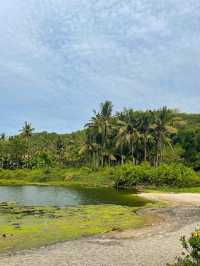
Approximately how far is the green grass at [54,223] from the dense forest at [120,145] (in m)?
62.6

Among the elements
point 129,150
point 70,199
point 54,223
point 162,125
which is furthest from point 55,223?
point 129,150

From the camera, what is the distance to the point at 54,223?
35.9 meters

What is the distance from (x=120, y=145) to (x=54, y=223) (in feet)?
263

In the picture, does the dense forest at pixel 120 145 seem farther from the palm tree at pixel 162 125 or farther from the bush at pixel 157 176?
the bush at pixel 157 176

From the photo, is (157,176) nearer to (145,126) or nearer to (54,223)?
(145,126)

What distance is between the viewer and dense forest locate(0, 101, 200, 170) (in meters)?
110

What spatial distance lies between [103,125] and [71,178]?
16.0 meters

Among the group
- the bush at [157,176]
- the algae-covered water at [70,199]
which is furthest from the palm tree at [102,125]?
the algae-covered water at [70,199]

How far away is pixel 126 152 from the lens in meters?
124

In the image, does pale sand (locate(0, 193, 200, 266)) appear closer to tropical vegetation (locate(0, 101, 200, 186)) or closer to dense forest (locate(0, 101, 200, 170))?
tropical vegetation (locate(0, 101, 200, 186))

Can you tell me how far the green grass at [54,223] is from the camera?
1121 inches

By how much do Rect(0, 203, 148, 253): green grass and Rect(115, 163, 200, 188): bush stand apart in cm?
4381

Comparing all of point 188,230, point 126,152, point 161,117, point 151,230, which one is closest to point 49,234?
point 151,230

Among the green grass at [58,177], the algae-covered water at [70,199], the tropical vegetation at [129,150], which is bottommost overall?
the algae-covered water at [70,199]
